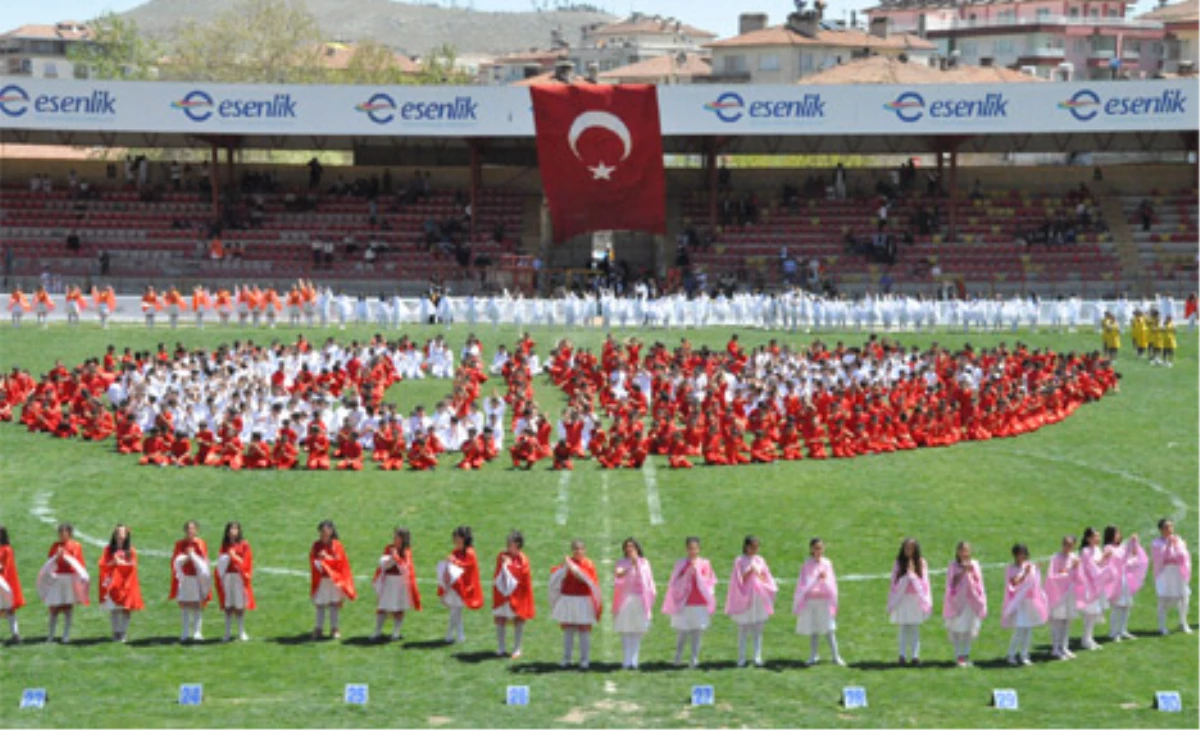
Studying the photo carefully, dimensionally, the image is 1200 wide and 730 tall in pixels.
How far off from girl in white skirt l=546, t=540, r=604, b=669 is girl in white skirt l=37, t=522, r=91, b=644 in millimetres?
4042

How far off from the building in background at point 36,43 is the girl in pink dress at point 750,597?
367ft

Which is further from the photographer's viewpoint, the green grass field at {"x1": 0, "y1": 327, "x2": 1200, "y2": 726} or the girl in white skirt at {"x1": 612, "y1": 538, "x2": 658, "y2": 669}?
the girl in white skirt at {"x1": 612, "y1": 538, "x2": 658, "y2": 669}

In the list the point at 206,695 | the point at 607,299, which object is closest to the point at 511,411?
the point at 607,299

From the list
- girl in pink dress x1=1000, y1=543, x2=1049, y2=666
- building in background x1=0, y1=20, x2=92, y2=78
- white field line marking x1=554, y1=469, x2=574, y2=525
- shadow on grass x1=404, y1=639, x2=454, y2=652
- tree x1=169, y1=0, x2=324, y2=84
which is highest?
building in background x1=0, y1=20, x2=92, y2=78

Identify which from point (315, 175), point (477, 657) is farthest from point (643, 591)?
point (315, 175)

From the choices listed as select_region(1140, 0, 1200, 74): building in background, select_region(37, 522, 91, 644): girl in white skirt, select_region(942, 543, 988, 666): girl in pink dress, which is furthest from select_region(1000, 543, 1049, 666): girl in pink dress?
select_region(1140, 0, 1200, 74): building in background

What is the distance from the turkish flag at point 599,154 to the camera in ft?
154

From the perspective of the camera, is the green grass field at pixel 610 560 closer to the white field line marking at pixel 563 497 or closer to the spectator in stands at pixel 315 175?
the white field line marking at pixel 563 497

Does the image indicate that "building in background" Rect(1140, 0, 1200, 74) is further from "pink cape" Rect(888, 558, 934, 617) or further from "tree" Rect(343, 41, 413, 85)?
"pink cape" Rect(888, 558, 934, 617)

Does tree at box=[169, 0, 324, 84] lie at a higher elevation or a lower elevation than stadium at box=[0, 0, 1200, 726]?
higher

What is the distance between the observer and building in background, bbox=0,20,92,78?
124m

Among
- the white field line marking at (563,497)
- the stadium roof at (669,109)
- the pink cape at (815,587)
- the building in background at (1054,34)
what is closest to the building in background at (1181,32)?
the building in background at (1054,34)

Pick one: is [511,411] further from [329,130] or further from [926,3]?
[926,3]

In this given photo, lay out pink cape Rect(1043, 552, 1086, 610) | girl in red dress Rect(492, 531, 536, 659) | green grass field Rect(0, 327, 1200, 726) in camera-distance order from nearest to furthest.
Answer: green grass field Rect(0, 327, 1200, 726) < girl in red dress Rect(492, 531, 536, 659) < pink cape Rect(1043, 552, 1086, 610)
